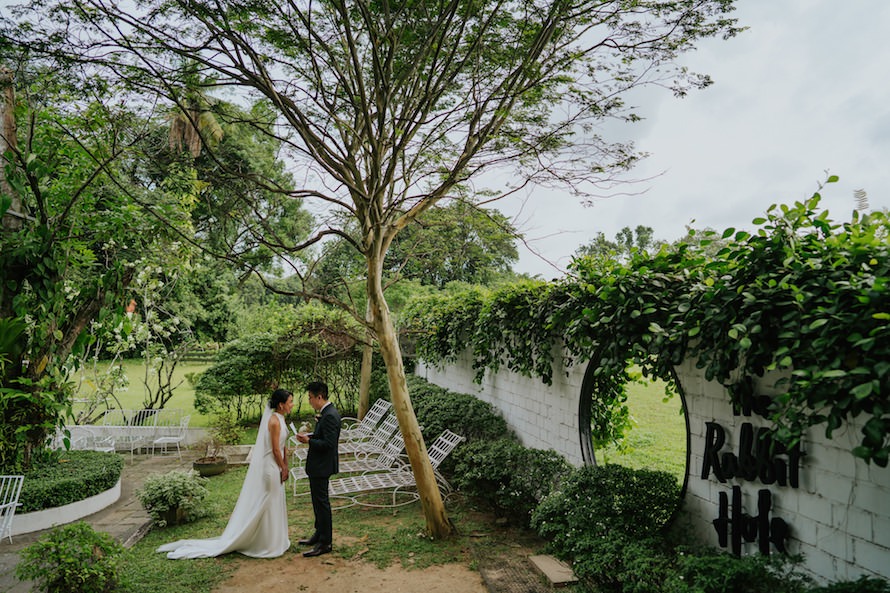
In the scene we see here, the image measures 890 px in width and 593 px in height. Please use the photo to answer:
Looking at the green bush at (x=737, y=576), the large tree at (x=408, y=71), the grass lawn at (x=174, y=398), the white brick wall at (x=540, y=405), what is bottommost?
the grass lawn at (x=174, y=398)

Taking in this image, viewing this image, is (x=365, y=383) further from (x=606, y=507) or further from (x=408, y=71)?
(x=606, y=507)

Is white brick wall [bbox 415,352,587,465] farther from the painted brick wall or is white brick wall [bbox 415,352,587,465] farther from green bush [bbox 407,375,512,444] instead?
the painted brick wall

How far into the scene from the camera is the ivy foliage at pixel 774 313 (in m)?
2.31

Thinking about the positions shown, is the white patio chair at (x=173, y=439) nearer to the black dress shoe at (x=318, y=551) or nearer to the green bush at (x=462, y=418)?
the green bush at (x=462, y=418)

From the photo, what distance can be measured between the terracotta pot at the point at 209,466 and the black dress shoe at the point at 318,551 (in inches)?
166

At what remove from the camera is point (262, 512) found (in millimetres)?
5434

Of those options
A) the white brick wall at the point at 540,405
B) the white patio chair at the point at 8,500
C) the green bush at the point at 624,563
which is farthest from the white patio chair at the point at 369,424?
the green bush at the point at 624,563

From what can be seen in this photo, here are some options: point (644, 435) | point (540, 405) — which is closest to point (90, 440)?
point (540, 405)

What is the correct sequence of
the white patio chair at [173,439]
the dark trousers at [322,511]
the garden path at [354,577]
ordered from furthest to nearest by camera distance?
the white patio chair at [173,439] → the dark trousers at [322,511] → the garden path at [354,577]

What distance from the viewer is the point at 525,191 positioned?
6.65m

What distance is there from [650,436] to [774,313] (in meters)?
5.20

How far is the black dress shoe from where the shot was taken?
212 inches

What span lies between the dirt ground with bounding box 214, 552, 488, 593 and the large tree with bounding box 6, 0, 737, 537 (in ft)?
2.80

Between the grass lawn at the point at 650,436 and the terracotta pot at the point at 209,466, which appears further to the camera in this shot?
the terracotta pot at the point at 209,466
